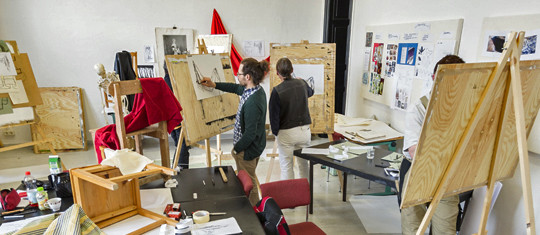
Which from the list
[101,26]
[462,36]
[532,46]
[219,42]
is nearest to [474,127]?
[532,46]

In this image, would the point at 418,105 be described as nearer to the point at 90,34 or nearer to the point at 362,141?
the point at 362,141

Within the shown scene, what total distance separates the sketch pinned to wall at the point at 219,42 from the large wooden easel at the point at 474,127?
12.7 ft

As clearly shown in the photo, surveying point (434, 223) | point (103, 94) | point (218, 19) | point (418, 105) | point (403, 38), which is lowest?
point (434, 223)

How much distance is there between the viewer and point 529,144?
2.39 m

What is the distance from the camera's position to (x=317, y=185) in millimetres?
4125

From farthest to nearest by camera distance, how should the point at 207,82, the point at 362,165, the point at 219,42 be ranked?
the point at 219,42
the point at 207,82
the point at 362,165

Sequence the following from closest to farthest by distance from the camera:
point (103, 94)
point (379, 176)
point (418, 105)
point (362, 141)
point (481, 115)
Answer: point (481, 115) → point (418, 105) → point (379, 176) → point (362, 141) → point (103, 94)

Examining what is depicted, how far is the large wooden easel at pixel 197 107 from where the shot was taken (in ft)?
10.0

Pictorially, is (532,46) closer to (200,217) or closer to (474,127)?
(474,127)

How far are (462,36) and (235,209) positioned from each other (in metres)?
2.67

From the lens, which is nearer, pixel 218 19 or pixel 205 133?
pixel 205 133

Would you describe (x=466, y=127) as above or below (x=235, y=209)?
above

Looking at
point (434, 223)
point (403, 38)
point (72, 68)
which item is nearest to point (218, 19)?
point (72, 68)

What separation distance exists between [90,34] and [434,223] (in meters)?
5.23
